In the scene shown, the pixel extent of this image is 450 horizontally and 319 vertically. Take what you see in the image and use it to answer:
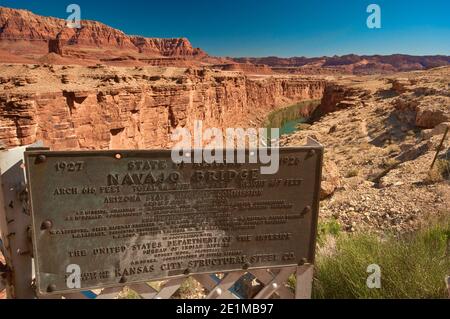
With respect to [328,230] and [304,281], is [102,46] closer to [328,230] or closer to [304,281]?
[328,230]

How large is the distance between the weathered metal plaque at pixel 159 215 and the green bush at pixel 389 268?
0.48 m

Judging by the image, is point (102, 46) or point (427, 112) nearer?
point (427, 112)

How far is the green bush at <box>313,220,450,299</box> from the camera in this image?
9.64 ft

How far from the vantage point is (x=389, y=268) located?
3.11 metres

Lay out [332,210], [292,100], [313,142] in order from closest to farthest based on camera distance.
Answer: [313,142]
[332,210]
[292,100]

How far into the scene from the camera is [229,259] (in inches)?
115

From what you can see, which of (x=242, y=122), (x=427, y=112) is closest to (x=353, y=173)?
(x=427, y=112)

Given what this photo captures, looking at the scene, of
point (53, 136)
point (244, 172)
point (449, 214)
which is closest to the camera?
point (244, 172)

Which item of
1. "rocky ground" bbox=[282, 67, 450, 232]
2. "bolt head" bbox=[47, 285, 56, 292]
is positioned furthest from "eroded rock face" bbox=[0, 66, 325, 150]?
"bolt head" bbox=[47, 285, 56, 292]

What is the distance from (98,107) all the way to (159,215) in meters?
18.5
